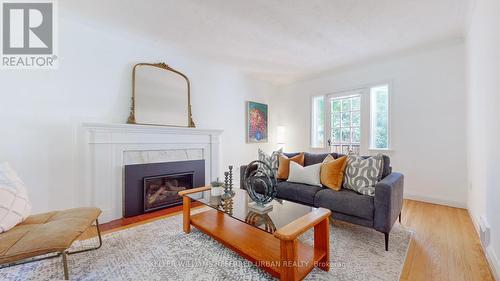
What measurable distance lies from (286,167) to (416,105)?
7.85 feet

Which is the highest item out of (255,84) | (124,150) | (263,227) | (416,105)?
(255,84)

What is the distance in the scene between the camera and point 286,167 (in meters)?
3.03

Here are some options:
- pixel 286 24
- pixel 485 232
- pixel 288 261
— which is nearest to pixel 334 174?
pixel 485 232

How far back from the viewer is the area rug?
1552mm

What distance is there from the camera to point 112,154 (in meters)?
2.64

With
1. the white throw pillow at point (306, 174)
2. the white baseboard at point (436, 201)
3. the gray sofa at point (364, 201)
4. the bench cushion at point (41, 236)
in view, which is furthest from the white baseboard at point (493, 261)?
the bench cushion at point (41, 236)

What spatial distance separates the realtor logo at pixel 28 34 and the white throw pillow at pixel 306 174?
307 cm

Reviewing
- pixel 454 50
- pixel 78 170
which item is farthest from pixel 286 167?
pixel 454 50

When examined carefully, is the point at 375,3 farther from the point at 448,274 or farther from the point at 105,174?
the point at 105,174

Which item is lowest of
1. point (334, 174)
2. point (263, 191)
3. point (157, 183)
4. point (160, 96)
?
point (157, 183)

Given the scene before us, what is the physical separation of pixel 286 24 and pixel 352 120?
2415mm

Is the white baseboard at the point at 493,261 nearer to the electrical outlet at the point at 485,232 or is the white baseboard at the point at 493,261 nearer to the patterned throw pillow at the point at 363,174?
the electrical outlet at the point at 485,232

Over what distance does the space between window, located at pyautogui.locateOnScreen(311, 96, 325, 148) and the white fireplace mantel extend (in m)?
2.96

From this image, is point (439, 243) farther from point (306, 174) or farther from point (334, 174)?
point (306, 174)
